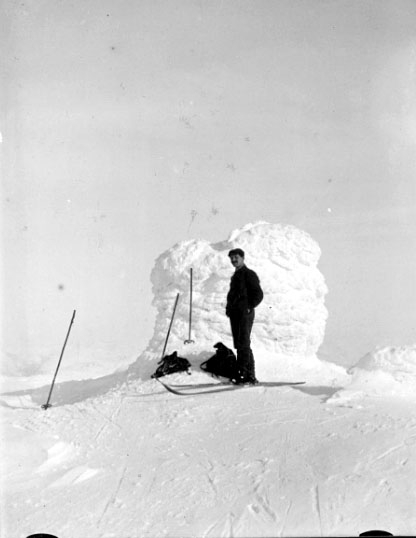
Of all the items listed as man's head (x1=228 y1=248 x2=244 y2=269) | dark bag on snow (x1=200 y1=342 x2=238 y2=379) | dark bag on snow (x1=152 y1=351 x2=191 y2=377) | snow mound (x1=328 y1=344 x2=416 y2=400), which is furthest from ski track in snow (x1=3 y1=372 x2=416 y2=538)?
man's head (x1=228 y1=248 x2=244 y2=269)

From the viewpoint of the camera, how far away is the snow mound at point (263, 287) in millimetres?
11562

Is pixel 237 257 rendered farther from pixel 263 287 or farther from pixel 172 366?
pixel 263 287

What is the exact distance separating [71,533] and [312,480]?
179 centimetres

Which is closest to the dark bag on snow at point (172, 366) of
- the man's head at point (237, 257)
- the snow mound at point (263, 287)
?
the man's head at point (237, 257)

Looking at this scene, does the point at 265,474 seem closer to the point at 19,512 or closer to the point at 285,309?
the point at 19,512

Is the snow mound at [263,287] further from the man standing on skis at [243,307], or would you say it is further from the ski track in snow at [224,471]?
the ski track in snow at [224,471]

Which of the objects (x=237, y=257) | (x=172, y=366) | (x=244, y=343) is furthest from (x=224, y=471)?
(x=172, y=366)

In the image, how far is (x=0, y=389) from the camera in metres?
15.0

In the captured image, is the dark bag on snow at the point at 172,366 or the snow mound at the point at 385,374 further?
the dark bag on snow at the point at 172,366

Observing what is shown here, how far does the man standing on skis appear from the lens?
24.6 ft

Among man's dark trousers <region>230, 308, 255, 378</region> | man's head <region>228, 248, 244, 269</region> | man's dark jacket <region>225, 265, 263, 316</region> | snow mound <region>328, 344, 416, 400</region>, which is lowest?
snow mound <region>328, 344, 416, 400</region>

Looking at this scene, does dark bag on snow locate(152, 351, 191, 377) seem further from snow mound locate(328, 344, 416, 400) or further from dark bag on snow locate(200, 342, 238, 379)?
snow mound locate(328, 344, 416, 400)

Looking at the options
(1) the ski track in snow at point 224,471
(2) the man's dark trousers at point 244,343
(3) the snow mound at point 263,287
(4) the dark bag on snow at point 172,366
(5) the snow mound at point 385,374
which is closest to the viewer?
(1) the ski track in snow at point 224,471

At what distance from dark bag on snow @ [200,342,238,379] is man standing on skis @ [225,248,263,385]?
217 mm
